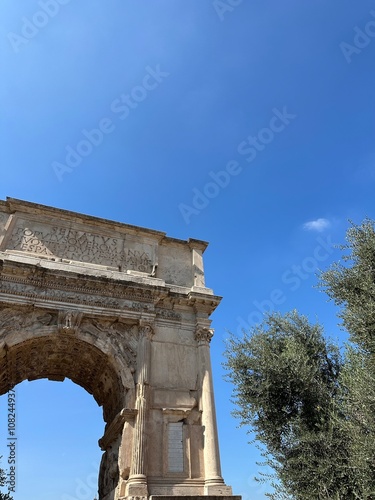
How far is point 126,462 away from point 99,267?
558cm

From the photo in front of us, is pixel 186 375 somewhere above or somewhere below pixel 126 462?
above

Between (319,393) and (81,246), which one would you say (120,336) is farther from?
(319,393)

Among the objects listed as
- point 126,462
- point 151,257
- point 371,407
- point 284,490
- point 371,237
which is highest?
point 151,257

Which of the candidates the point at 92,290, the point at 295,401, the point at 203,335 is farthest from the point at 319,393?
the point at 92,290

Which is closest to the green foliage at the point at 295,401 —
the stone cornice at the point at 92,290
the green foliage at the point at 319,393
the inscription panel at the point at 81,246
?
the green foliage at the point at 319,393

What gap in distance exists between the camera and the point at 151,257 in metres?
14.0

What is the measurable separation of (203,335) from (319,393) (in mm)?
3811

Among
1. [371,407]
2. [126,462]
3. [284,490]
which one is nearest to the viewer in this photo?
[371,407]

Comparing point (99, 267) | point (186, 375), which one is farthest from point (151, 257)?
point (186, 375)

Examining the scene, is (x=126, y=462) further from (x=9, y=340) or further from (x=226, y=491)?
(x=9, y=340)

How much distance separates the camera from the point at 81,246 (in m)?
13.3

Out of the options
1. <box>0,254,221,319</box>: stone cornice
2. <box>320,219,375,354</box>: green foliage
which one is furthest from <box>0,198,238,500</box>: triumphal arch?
<box>320,219,375,354</box>: green foliage

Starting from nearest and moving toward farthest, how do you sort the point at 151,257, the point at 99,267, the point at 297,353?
the point at 297,353 < the point at 99,267 < the point at 151,257

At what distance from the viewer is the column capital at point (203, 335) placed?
503 inches
